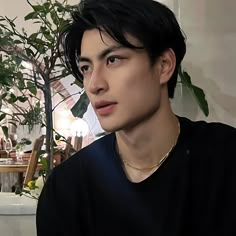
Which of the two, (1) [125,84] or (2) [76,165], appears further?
(2) [76,165]

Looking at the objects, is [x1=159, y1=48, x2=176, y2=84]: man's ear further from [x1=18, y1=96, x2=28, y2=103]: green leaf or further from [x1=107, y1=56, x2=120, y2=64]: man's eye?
[x1=18, y1=96, x2=28, y2=103]: green leaf

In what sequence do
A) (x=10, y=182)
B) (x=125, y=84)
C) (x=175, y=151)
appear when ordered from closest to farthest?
(x=125, y=84) → (x=175, y=151) → (x=10, y=182)

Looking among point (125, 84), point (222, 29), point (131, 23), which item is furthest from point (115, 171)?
point (222, 29)

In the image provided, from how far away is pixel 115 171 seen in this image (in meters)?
1.04

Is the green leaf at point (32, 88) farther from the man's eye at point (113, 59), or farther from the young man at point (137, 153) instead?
the man's eye at point (113, 59)

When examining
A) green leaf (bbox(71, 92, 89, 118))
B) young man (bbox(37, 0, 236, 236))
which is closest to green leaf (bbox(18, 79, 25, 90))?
green leaf (bbox(71, 92, 89, 118))

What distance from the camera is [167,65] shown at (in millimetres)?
1012

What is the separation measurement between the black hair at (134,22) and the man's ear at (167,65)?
0.01m

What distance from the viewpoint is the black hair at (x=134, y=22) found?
→ 939mm

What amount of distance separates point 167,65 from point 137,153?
0.71 feet

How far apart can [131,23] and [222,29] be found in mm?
Answer: 749

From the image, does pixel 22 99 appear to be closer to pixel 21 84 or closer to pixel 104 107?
pixel 21 84

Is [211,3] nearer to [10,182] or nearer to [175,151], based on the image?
[175,151]

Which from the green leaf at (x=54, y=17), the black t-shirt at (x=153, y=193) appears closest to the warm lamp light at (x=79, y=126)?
the green leaf at (x=54, y=17)
